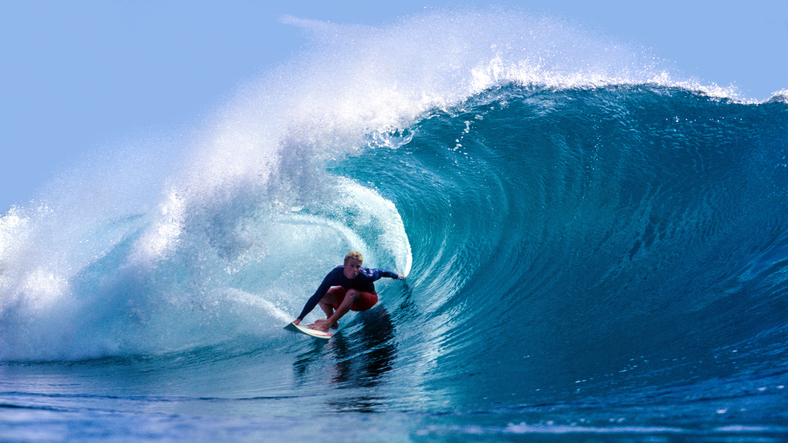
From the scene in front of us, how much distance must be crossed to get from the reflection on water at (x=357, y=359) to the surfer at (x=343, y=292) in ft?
0.71

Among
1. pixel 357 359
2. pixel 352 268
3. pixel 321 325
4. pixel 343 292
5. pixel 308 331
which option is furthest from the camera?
pixel 343 292

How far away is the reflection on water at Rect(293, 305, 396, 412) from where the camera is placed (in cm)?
307

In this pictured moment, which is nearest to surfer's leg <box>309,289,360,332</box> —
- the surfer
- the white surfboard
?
the surfer

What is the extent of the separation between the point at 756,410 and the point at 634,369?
1052 mm

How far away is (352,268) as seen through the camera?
204 inches

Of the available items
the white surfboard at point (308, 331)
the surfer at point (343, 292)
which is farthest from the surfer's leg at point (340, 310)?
the white surfboard at point (308, 331)

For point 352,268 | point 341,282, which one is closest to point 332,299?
point 341,282

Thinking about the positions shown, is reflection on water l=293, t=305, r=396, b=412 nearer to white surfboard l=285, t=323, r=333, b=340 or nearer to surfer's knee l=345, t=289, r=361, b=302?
white surfboard l=285, t=323, r=333, b=340

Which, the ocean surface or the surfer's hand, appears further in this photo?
the surfer's hand

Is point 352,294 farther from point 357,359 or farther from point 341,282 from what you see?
point 357,359

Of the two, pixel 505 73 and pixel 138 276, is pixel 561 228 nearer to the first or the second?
pixel 505 73

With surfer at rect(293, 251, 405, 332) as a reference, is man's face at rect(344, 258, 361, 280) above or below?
above

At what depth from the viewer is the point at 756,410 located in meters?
2.00

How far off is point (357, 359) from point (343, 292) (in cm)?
116
